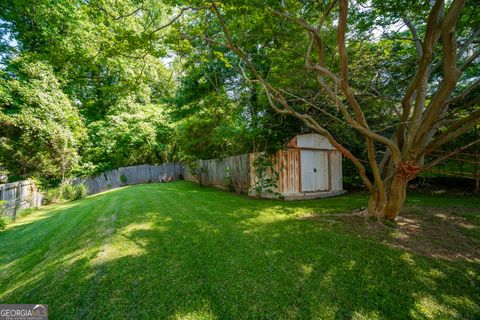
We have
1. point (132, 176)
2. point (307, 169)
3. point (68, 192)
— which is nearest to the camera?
point (307, 169)

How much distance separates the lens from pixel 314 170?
716cm

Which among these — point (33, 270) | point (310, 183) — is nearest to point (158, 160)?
point (310, 183)

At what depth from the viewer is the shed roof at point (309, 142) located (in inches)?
263

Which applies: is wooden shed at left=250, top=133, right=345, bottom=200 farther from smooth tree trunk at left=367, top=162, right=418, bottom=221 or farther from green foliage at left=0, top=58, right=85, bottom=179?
green foliage at left=0, top=58, right=85, bottom=179

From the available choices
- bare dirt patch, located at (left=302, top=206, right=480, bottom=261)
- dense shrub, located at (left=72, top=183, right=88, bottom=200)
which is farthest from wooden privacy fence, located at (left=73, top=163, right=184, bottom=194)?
bare dirt patch, located at (left=302, top=206, right=480, bottom=261)

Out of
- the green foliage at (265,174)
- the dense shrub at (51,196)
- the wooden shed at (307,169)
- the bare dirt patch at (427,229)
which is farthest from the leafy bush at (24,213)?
the bare dirt patch at (427,229)

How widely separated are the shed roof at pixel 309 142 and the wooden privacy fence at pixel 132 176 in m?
10.5

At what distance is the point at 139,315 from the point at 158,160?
1559 centimetres

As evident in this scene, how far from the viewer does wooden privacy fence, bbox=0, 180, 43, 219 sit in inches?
241

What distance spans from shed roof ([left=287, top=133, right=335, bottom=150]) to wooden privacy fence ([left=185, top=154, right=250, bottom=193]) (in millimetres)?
1891

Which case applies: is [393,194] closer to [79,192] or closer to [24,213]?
[24,213]

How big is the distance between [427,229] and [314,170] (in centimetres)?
386

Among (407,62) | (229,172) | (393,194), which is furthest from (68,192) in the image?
(407,62)

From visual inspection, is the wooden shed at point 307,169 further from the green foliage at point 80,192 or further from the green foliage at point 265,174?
the green foliage at point 80,192
